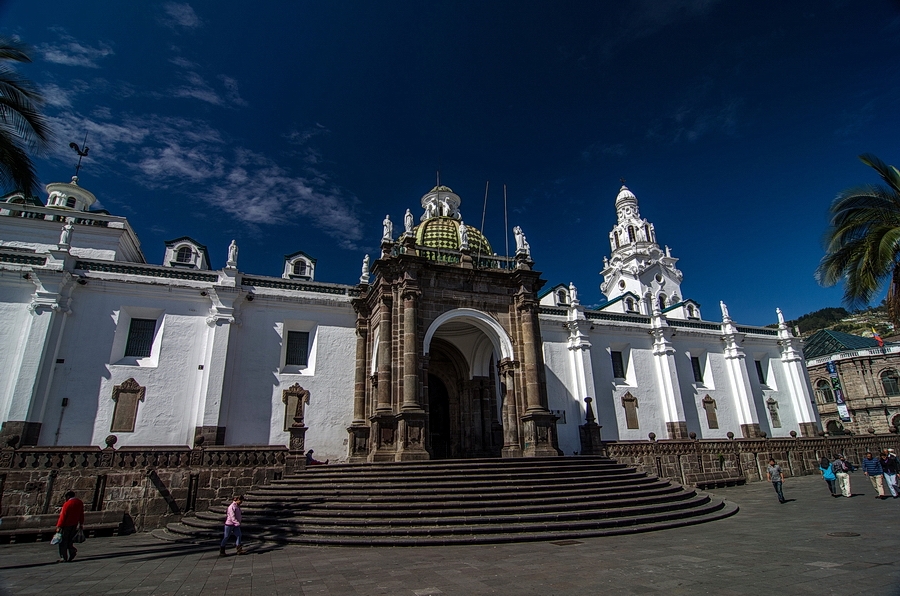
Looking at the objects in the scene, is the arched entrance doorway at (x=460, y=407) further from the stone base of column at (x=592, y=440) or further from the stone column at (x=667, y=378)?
the stone column at (x=667, y=378)

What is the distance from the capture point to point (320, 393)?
22.8 meters

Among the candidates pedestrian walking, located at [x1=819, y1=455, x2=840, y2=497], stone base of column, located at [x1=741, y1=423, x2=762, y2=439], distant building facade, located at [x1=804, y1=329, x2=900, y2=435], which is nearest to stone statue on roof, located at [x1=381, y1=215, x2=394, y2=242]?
pedestrian walking, located at [x1=819, y1=455, x2=840, y2=497]

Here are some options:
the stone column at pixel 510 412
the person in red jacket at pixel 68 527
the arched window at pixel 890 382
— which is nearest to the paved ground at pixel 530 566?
the person in red jacket at pixel 68 527

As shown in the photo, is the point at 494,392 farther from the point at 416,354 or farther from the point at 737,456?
the point at 737,456

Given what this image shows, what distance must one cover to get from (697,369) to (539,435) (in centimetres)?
2025

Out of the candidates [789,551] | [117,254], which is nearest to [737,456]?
[789,551]

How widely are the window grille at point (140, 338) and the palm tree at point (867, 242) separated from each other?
27824mm

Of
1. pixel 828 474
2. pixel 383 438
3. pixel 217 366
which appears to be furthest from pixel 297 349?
pixel 828 474

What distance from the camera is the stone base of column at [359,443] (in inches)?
772

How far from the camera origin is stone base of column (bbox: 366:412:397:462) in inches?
660

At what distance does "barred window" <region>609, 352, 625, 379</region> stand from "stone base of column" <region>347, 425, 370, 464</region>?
17.5 metres

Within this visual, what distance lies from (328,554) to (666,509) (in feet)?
32.4

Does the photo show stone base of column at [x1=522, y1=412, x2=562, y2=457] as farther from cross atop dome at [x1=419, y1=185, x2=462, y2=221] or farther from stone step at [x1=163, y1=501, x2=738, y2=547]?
cross atop dome at [x1=419, y1=185, x2=462, y2=221]

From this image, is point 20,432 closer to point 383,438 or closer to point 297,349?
point 297,349
